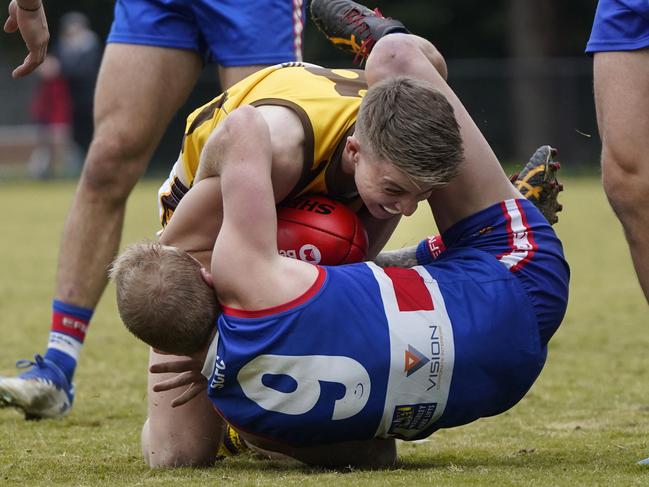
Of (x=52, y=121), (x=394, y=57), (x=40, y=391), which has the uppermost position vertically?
(x=394, y=57)

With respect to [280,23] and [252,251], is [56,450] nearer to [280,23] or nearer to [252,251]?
[252,251]

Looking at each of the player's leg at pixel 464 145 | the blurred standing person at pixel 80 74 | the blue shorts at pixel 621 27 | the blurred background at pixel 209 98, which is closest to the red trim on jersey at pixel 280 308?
the player's leg at pixel 464 145

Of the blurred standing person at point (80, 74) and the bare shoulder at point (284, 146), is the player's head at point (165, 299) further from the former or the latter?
the blurred standing person at point (80, 74)

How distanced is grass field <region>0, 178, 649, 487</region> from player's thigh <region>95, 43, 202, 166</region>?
1.03 meters

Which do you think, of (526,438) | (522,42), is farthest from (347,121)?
(522,42)

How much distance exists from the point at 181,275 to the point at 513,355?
929 millimetres

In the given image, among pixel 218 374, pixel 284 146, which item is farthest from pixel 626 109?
pixel 218 374

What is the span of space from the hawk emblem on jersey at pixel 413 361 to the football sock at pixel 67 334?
6.34 ft

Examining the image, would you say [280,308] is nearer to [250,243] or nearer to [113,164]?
[250,243]

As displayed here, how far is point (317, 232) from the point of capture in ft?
12.8

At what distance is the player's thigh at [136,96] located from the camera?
507 cm

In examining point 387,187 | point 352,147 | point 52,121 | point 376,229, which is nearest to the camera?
point 387,187

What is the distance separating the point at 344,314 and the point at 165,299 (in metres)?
0.47

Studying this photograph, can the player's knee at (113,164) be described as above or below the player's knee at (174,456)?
above
